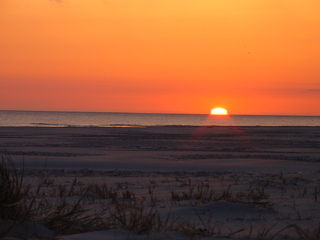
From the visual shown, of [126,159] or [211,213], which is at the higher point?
[126,159]

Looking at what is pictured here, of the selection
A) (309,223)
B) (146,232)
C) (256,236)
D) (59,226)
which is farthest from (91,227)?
(309,223)

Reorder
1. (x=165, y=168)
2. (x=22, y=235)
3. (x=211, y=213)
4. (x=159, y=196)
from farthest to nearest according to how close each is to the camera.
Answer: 1. (x=165, y=168)
2. (x=159, y=196)
3. (x=211, y=213)
4. (x=22, y=235)

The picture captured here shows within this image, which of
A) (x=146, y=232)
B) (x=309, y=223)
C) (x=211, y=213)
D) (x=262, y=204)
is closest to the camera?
(x=146, y=232)

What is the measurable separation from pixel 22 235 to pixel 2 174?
984 millimetres

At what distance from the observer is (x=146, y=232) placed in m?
4.79

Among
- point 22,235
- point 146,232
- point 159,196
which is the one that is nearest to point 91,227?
point 146,232

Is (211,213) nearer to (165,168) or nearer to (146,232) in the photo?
(146,232)

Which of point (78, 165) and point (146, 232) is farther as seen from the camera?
point (78, 165)

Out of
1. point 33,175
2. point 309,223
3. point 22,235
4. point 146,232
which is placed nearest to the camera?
point 22,235

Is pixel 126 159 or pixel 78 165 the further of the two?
pixel 126 159

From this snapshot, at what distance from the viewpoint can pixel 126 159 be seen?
18.0 m

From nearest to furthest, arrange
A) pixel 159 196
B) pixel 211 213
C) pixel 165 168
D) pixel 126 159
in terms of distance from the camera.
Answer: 1. pixel 211 213
2. pixel 159 196
3. pixel 165 168
4. pixel 126 159

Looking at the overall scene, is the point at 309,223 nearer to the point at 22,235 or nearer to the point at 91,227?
the point at 91,227

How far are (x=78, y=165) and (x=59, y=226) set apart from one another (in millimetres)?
11001
